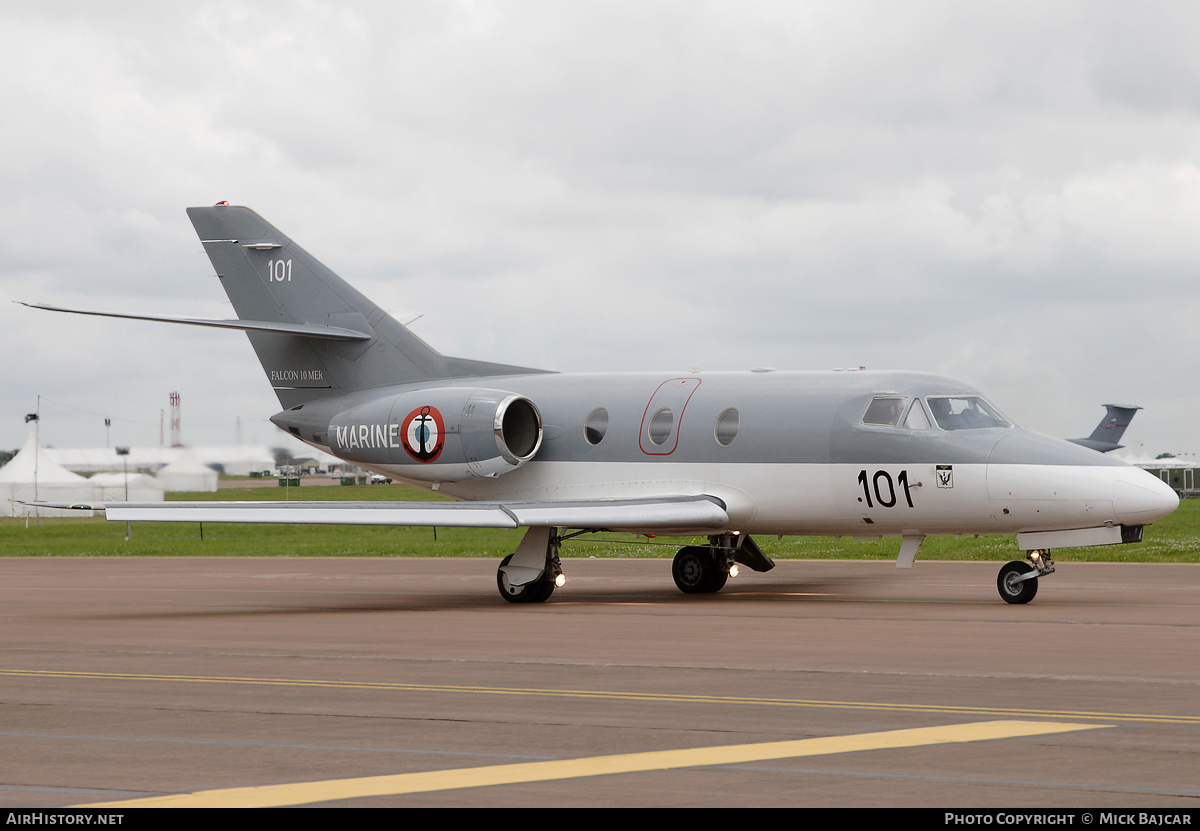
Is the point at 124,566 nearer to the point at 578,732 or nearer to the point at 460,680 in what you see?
the point at 460,680

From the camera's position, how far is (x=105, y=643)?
17719 millimetres

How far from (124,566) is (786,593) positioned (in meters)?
18.7

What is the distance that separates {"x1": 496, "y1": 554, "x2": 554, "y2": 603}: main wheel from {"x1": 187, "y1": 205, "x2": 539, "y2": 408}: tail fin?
5226mm

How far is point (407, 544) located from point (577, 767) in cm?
3885

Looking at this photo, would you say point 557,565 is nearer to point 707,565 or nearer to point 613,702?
point 707,565

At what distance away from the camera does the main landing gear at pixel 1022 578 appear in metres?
21.6

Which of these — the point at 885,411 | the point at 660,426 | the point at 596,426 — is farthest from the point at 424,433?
the point at 885,411

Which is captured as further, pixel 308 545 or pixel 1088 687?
pixel 308 545

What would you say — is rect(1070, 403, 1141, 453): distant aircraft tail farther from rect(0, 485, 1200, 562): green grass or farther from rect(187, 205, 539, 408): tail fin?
rect(187, 205, 539, 408): tail fin

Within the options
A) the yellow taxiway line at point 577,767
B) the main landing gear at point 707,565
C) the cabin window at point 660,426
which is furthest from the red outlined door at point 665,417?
the yellow taxiway line at point 577,767

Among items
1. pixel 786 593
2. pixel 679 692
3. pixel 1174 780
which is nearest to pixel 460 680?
pixel 679 692

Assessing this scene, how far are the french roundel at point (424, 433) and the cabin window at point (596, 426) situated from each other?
243 cm

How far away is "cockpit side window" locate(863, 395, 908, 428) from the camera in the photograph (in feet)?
74.0

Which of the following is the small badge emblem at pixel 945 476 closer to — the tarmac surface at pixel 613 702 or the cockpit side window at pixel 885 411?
the cockpit side window at pixel 885 411
